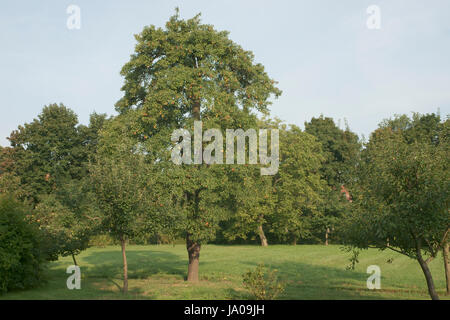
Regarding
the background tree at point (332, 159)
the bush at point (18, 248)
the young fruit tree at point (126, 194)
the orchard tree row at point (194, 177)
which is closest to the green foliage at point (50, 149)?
the orchard tree row at point (194, 177)

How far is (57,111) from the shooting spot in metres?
56.1

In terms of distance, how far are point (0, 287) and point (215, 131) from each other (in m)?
12.1

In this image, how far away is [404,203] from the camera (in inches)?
476

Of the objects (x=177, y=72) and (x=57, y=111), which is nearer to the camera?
(x=177, y=72)

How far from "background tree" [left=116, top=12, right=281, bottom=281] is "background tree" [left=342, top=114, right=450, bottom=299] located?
8.34 meters

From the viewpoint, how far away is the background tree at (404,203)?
39.0 ft

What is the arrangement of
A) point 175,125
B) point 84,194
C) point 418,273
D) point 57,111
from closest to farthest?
point 84,194
point 175,125
point 418,273
point 57,111

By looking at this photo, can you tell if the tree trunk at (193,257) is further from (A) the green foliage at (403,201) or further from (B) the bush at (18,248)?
(A) the green foliage at (403,201)

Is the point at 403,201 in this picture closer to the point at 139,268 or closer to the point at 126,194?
the point at 126,194

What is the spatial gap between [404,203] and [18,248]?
51.8 ft

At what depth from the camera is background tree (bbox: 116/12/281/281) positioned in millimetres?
A: 20094

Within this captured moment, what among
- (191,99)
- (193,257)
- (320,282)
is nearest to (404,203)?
(320,282)
